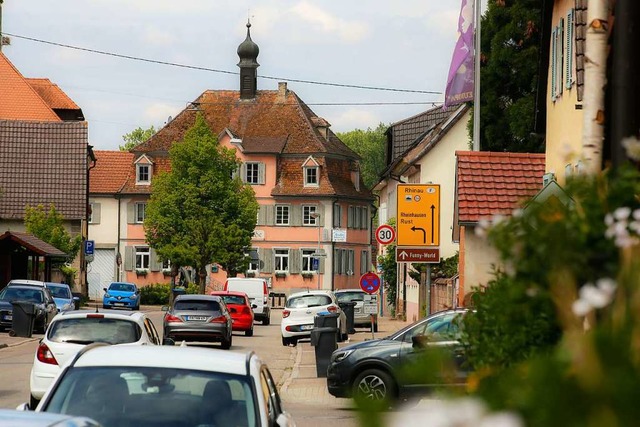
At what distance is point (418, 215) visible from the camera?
31.3 meters

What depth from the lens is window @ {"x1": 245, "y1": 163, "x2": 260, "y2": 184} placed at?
95438 mm

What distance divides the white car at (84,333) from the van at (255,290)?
3411 centimetres

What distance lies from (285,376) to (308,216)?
68278 millimetres

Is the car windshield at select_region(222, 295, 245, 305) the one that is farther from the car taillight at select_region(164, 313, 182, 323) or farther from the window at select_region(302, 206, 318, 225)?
the window at select_region(302, 206, 318, 225)

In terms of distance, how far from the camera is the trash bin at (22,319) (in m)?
39.5

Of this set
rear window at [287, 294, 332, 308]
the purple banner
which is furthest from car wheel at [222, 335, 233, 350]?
the purple banner

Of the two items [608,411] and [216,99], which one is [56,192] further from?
[608,411]

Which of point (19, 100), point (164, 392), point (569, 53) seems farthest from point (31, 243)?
point (164, 392)

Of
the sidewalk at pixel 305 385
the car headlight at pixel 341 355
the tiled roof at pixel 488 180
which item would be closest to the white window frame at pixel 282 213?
the sidewalk at pixel 305 385

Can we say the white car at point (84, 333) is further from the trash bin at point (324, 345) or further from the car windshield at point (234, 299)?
the car windshield at point (234, 299)

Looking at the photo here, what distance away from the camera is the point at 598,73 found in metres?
7.96

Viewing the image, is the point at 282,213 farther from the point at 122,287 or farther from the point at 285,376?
the point at 285,376

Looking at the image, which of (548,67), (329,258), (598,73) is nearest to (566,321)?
(598,73)

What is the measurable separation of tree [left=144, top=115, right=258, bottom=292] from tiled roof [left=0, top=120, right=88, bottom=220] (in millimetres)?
8008
